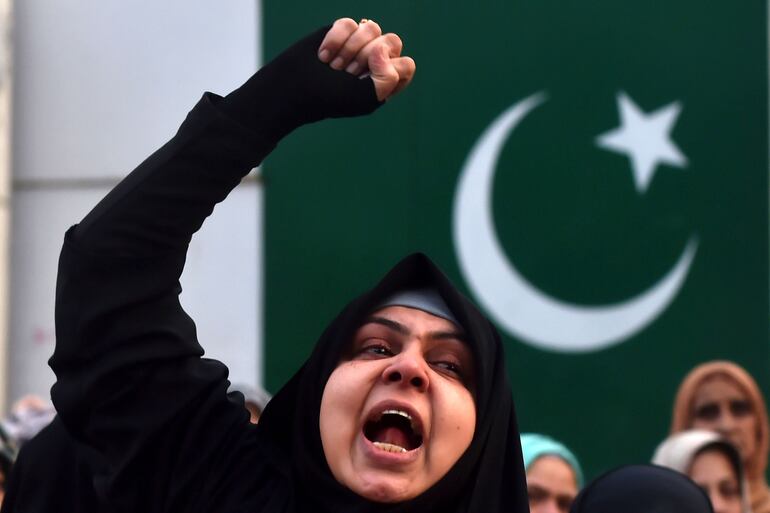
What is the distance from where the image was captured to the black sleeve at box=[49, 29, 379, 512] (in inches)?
85.9

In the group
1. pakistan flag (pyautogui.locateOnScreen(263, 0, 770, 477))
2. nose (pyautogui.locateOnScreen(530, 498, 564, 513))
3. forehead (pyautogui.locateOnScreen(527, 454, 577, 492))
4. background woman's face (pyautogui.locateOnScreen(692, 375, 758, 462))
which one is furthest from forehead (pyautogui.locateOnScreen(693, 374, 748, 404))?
pakistan flag (pyautogui.locateOnScreen(263, 0, 770, 477))

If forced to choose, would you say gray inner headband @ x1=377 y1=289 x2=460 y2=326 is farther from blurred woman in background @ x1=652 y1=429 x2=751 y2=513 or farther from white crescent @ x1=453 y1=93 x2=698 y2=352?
white crescent @ x1=453 y1=93 x2=698 y2=352

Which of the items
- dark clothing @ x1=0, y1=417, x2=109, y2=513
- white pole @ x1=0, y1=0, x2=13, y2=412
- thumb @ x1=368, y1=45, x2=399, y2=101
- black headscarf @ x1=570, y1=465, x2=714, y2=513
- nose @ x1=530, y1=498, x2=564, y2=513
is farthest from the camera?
white pole @ x1=0, y1=0, x2=13, y2=412

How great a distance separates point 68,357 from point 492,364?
2.05 feet

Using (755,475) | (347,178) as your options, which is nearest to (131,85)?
(347,178)

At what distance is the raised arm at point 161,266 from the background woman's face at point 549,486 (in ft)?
6.87

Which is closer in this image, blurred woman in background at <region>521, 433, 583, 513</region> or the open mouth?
the open mouth

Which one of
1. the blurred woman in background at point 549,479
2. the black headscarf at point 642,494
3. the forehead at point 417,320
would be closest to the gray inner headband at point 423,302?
the forehead at point 417,320

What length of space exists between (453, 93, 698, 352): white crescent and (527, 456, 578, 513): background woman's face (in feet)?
7.94

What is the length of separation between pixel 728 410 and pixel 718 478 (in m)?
0.73

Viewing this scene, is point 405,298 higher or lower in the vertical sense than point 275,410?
higher

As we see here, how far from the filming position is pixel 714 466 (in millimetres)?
4410

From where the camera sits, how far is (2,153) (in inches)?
280

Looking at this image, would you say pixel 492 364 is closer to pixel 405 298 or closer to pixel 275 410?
pixel 405 298
